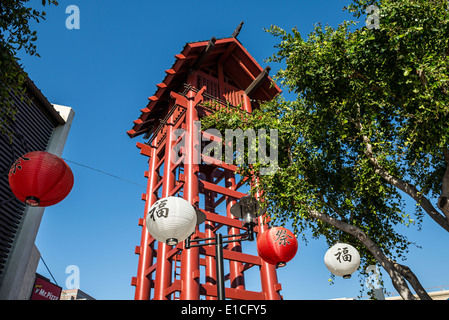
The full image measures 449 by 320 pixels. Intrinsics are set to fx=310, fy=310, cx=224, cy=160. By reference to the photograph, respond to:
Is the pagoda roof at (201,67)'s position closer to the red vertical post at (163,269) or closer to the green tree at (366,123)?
the red vertical post at (163,269)

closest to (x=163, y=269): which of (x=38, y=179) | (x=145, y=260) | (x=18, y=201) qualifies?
(x=145, y=260)

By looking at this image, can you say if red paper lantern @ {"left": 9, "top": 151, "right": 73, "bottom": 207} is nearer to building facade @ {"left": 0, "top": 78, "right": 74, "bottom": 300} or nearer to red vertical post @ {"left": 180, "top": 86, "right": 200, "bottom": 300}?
building facade @ {"left": 0, "top": 78, "right": 74, "bottom": 300}

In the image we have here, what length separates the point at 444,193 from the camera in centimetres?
567

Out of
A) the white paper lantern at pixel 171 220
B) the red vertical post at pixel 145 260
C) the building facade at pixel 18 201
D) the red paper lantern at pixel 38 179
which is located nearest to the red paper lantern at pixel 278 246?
the white paper lantern at pixel 171 220

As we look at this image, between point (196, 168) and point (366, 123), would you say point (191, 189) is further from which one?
point (366, 123)

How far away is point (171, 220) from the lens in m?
4.36

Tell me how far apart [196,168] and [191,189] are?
953mm

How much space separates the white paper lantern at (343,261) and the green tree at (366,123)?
1.63 feet

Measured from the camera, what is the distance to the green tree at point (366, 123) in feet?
19.3

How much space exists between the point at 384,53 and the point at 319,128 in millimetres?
2155

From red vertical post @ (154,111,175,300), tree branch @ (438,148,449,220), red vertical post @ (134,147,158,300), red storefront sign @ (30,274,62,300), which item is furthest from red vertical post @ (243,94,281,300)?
red storefront sign @ (30,274,62,300)

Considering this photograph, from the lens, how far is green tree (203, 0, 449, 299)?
5871 mm

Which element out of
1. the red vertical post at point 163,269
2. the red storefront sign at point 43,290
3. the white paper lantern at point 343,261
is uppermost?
the red storefront sign at point 43,290
